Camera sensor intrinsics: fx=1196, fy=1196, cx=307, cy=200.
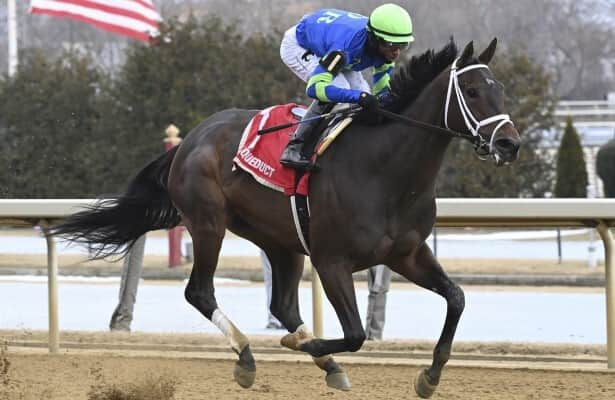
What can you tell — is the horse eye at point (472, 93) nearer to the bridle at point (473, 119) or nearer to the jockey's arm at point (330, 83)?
the bridle at point (473, 119)

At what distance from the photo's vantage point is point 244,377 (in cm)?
562

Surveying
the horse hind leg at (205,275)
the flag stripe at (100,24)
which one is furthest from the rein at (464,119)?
the flag stripe at (100,24)

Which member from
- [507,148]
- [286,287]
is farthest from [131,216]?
[507,148]

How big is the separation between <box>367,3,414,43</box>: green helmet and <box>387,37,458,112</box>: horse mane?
125 mm

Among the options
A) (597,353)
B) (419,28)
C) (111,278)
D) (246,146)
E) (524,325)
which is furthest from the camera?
(419,28)

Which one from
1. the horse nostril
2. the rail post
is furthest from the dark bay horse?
the rail post

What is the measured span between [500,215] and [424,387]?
1.42 meters

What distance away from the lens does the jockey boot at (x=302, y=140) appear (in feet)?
17.6

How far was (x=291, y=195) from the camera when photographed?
5465 millimetres

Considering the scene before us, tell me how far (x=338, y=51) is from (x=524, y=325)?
4536 millimetres

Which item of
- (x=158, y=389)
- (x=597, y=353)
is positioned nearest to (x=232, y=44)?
(x=597, y=353)

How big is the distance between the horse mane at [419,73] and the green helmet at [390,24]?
0.13 metres

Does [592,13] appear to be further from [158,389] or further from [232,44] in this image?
[158,389]

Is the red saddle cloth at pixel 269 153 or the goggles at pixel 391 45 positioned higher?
the goggles at pixel 391 45
